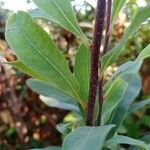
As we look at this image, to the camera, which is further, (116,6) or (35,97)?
(35,97)

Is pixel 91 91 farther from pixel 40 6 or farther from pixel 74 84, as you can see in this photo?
pixel 40 6

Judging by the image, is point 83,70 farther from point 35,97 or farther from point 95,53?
point 35,97

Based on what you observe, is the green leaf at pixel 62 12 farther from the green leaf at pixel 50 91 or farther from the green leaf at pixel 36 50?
the green leaf at pixel 50 91

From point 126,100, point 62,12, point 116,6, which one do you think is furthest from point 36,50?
point 126,100

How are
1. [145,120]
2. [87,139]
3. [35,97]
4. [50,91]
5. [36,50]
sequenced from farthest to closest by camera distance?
[35,97]
[145,120]
[50,91]
[36,50]
[87,139]

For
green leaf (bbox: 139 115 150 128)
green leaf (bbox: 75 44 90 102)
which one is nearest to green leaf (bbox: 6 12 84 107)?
green leaf (bbox: 75 44 90 102)
